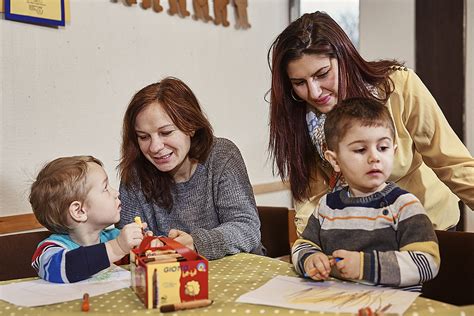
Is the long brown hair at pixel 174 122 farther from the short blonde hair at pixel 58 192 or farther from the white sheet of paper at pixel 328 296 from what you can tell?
the white sheet of paper at pixel 328 296

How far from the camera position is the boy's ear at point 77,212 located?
4.78ft

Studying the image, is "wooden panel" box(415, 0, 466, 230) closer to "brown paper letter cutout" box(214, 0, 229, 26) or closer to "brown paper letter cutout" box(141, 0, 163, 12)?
"brown paper letter cutout" box(214, 0, 229, 26)

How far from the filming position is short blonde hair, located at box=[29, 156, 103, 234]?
1.46 m

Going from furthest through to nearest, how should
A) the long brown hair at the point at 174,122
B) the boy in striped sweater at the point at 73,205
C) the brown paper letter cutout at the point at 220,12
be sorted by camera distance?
the brown paper letter cutout at the point at 220,12
the long brown hair at the point at 174,122
the boy in striped sweater at the point at 73,205

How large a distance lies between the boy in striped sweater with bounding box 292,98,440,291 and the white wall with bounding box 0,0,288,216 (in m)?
1.23

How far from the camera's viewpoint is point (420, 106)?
1.63 m

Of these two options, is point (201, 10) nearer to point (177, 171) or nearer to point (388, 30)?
point (388, 30)

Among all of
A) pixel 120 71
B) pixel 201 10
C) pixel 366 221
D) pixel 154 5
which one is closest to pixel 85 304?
pixel 366 221

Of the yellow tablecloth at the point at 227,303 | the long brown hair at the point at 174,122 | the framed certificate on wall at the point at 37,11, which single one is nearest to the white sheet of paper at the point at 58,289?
the yellow tablecloth at the point at 227,303

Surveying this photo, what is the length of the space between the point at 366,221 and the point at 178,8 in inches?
69.7

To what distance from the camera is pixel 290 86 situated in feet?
5.72

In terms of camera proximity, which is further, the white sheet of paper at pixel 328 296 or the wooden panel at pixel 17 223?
the wooden panel at pixel 17 223

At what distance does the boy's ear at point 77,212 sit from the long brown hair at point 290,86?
619 mm

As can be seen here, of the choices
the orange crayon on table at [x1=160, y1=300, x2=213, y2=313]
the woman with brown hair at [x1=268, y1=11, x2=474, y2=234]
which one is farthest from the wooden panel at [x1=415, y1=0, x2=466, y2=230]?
the orange crayon on table at [x1=160, y1=300, x2=213, y2=313]
